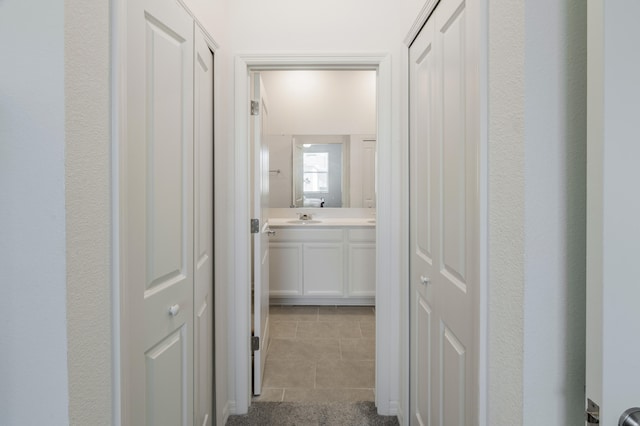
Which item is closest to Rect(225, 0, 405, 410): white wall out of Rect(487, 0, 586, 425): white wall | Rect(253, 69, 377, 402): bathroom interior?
Rect(253, 69, 377, 402): bathroom interior

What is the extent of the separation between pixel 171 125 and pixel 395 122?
1.18 metres

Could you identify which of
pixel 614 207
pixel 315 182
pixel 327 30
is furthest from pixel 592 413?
pixel 315 182

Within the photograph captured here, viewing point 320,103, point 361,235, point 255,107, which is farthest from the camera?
point 320,103

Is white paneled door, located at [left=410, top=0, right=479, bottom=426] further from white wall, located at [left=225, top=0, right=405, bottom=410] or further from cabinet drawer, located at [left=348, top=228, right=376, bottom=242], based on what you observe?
cabinet drawer, located at [left=348, top=228, right=376, bottom=242]

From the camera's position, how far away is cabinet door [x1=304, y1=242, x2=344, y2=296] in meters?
3.71

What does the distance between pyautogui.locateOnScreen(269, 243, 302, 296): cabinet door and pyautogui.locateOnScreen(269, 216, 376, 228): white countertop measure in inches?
8.5

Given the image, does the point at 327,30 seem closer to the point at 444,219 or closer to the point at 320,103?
the point at 444,219

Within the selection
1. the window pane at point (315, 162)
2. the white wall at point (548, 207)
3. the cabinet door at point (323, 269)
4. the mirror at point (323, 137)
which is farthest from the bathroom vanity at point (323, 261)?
the white wall at point (548, 207)

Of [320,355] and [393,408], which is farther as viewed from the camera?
[320,355]

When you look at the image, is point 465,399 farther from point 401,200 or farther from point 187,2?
point 187,2

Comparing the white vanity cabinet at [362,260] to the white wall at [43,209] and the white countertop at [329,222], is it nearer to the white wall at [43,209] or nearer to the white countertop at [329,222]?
the white countertop at [329,222]

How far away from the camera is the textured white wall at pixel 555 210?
71cm

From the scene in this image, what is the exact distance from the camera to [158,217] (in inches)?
44.4

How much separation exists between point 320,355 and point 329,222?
1.63 m
